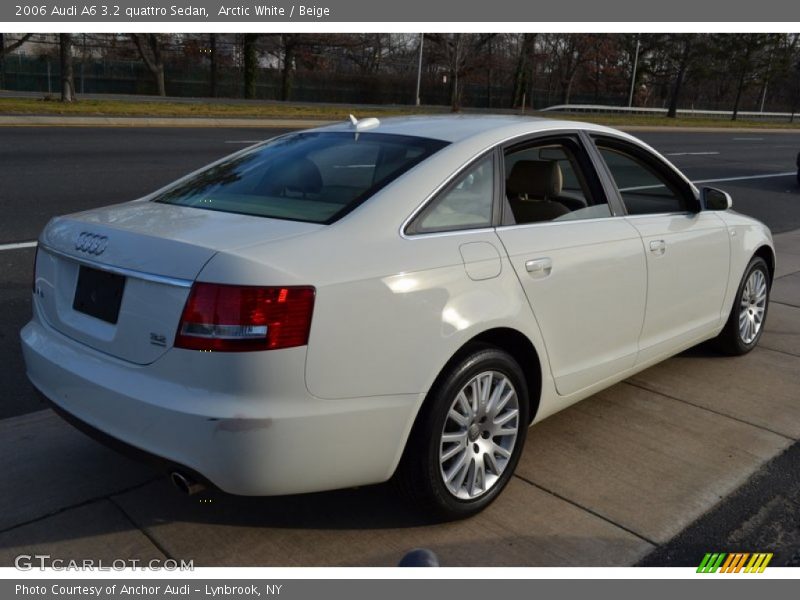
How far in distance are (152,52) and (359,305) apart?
5229cm

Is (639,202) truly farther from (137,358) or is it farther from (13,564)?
(13,564)

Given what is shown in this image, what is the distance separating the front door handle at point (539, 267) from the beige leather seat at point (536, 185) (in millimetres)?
546

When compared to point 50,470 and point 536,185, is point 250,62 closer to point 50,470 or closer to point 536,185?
point 536,185

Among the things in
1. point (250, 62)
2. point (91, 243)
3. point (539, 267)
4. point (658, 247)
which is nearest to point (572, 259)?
point (539, 267)

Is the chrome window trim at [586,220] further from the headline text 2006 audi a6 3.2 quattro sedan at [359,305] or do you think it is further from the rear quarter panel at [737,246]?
the rear quarter panel at [737,246]

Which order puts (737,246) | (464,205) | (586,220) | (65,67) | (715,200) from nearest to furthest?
(464,205), (586,220), (715,200), (737,246), (65,67)

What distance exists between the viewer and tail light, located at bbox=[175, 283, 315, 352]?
2.73 metres

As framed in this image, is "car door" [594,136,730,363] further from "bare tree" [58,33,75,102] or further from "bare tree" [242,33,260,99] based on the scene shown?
"bare tree" [242,33,260,99]

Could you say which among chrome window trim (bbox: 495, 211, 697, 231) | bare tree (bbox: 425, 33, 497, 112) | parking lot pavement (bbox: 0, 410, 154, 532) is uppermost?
bare tree (bbox: 425, 33, 497, 112)

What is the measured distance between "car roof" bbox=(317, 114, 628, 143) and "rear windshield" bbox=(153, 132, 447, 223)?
8 cm

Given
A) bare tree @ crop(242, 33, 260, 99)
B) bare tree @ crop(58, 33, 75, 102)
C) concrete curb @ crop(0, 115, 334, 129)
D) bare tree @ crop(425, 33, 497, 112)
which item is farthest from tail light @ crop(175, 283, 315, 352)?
bare tree @ crop(242, 33, 260, 99)

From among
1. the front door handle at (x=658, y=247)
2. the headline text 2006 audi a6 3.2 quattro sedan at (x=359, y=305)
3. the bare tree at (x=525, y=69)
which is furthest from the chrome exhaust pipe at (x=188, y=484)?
the bare tree at (x=525, y=69)

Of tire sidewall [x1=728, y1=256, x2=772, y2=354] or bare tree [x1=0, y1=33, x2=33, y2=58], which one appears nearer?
tire sidewall [x1=728, y1=256, x2=772, y2=354]

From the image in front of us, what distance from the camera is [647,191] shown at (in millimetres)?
5305
